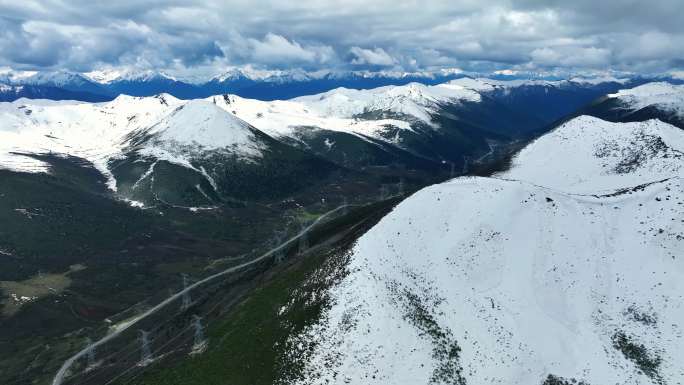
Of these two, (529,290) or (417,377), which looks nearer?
(417,377)

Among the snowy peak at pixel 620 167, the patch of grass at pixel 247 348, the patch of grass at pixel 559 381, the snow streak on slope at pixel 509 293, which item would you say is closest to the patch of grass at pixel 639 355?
the snow streak on slope at pixel 509 293

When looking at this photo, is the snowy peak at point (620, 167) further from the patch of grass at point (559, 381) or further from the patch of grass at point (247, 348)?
the patch of grass at point (247, 348)

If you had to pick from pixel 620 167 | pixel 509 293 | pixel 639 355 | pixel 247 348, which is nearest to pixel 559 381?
pixel 639 355

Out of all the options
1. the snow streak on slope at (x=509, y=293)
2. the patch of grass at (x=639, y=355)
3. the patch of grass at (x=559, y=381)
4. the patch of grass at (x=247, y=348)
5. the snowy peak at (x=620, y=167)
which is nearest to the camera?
the patch of grass at (x=559, y=381)

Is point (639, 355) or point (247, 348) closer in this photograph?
point (639, 355)

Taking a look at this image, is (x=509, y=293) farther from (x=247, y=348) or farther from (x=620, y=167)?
(x=620, y=167)

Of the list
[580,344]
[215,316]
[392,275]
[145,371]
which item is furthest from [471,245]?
[145,371]

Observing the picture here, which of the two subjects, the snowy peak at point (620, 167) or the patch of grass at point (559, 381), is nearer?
the patch of grass at point (559, 381)

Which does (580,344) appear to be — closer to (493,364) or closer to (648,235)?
(493,364)
